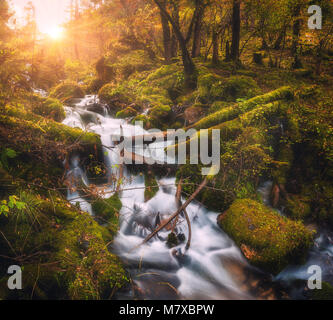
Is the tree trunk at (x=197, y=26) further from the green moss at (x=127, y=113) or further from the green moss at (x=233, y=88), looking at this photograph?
the green moss at (x=127, y=113)

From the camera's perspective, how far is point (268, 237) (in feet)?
12.5

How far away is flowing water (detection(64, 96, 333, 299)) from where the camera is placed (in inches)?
147

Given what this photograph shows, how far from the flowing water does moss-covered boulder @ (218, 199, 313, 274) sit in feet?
1.01

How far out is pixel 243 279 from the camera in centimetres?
389

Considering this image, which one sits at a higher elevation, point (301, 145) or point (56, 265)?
point (301, 145)

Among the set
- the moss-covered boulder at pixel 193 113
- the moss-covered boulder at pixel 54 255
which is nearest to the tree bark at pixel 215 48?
the moss-covered boulder at pixel 193 113

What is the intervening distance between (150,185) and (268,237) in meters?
3.11

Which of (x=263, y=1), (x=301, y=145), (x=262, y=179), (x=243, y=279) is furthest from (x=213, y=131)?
(x=263, y=1)

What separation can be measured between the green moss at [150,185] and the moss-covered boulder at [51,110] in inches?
179

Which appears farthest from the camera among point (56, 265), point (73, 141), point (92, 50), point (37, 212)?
point (92, 50)

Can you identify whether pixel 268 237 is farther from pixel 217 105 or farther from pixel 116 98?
pixel 116 98

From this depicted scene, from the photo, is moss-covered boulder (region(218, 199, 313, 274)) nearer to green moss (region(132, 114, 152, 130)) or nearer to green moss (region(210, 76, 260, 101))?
green moss (region(132, 114, 152, 130))

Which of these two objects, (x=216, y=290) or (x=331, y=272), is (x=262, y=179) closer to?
(x=331, y=272)
